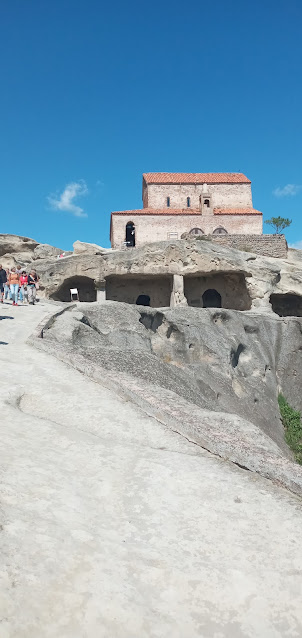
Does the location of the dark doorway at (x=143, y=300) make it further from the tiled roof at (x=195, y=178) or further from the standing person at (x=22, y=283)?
the tiled roof at (x=195, y=178)

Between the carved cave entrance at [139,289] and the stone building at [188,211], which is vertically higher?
the stone building at [188,211]

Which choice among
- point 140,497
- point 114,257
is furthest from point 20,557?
point 114,257

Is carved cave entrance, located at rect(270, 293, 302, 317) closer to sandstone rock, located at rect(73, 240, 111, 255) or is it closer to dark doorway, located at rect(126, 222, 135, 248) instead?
sandstone rock, located at rect(73, 240, 111, 255)

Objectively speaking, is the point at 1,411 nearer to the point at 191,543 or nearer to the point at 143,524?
the point at 143,524

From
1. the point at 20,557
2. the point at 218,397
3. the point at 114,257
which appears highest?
the point at 114,257

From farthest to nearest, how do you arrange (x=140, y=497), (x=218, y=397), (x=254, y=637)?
1. (x=218, y=397)
2. (x=140, y=497)
3. (x=254, y=637)

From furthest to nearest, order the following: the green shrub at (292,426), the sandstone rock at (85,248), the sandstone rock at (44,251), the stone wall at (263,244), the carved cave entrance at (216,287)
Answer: the sandstone rock at (44,251)
the stone wall at (263,244)
the carved cave entrance at (216,287)
the sandstone rock at (85,248)
the green shrub at (292,426)

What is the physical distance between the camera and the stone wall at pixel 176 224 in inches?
1391

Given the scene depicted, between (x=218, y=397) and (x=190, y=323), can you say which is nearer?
(x=218, y=397)

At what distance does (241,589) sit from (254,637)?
28 centimetres

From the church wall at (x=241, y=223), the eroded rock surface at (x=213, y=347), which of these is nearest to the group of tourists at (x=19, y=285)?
the eroded rock surface at (x=213, y=347)

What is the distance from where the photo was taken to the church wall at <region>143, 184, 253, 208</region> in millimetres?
38188

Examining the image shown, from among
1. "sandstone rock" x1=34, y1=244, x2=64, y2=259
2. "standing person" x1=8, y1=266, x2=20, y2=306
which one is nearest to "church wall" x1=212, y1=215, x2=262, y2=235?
"sandstone rock" x1=34, y1=244, x2=64, y2=259

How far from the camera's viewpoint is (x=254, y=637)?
2117 millimetres
